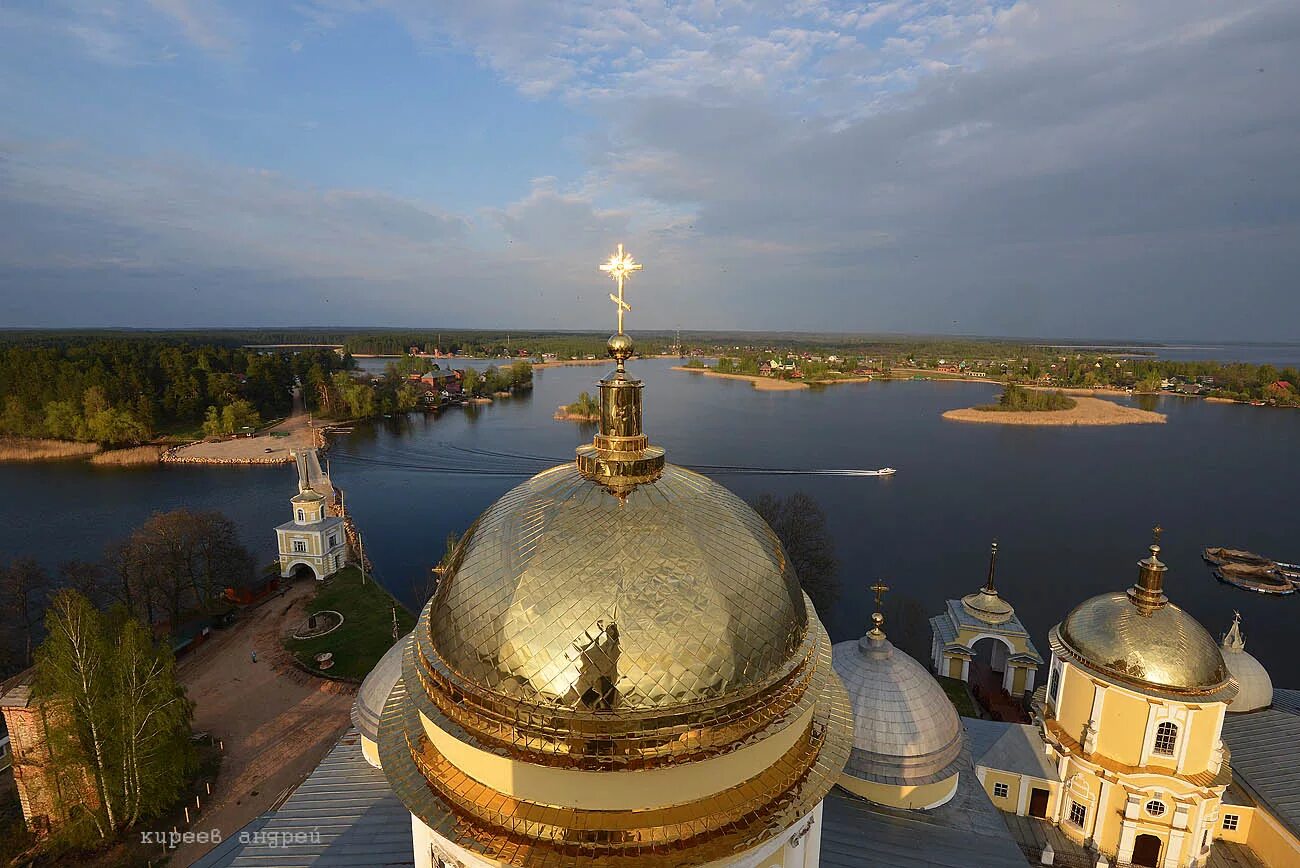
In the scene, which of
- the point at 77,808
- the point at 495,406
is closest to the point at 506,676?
the point at 77,808

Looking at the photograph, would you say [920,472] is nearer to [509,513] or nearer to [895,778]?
[895,778]

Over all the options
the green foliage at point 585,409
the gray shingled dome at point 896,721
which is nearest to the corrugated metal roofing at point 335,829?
the gray shingled dome at point 896,721

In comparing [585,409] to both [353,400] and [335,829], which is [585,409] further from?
[335,829]

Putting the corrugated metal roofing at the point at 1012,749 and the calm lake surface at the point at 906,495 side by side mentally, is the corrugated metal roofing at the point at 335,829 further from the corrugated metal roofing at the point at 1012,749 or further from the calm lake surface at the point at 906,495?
the calm lake surface at the point at 906,495

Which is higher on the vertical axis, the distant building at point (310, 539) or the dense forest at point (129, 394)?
the dense forest at point (129, 394)

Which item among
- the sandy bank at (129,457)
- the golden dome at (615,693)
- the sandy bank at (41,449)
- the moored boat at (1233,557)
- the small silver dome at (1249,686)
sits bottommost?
the moored boat at (1233,557)

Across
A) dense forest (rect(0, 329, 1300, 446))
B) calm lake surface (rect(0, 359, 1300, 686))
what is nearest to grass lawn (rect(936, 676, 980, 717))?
calm lake surface (rect(0, 359, 1300, 686))

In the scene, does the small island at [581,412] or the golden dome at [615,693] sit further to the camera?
the small island at [581,412]

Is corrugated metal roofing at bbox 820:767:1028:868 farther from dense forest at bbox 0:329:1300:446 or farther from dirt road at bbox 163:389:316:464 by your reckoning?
dirt road at bbox 163:389:316:464
